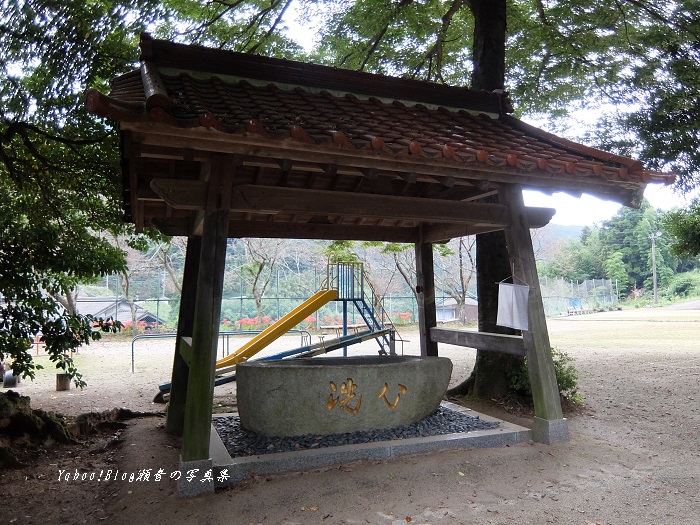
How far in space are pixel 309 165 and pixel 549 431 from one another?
352cm

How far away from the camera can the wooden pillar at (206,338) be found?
12.8ft

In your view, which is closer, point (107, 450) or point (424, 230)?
point (107, 450)

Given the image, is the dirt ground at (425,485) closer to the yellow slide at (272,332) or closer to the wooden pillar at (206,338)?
the wooden pillar at (206,338)

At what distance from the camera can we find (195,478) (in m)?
3.86

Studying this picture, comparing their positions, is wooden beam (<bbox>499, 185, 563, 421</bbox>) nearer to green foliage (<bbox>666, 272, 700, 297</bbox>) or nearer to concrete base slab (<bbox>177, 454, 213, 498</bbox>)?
concrete base slab (<bbox>177, 454, 213, 498</bbox>)

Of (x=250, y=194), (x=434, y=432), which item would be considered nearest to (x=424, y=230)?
(x=434, y=432)

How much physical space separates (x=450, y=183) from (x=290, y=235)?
8.80 feet

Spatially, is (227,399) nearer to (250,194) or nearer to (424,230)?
(424,230)

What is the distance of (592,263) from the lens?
48.4 meters

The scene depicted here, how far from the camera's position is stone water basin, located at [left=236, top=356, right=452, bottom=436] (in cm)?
466

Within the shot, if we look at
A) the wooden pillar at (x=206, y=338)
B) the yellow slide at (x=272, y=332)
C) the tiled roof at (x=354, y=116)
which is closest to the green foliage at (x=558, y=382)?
the tiled roof at (x=354, y=116)

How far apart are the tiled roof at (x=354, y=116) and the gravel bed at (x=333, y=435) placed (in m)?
2.67

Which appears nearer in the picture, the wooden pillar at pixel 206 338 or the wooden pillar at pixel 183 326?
the wooden pillar at pixel 206 338

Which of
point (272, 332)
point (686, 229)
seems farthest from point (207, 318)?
point (686, 229)
